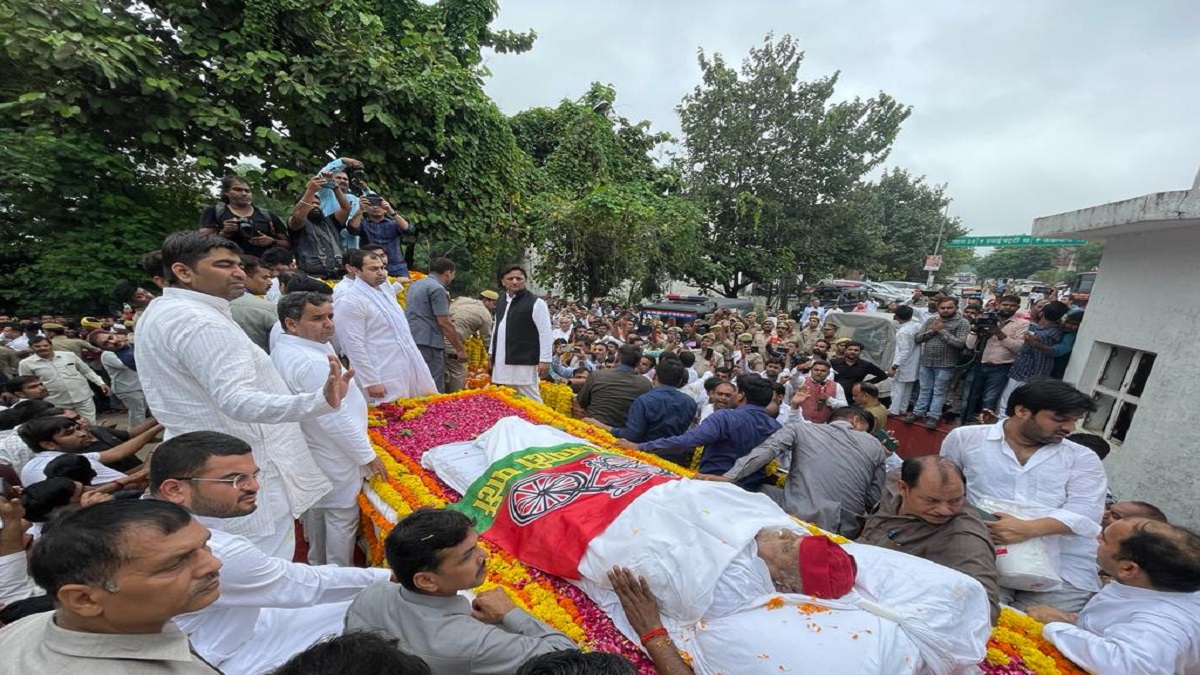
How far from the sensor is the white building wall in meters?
3.87

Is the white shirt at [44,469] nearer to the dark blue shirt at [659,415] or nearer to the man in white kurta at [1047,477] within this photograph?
the dark blue shirt at [659,415]

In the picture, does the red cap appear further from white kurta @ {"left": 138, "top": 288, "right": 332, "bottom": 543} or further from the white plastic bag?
white kurta @ {"left": 138, "top": 288, "right": 332, "bottom": 543}

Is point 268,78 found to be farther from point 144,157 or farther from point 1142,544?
point 1142,544

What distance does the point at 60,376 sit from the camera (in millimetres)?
5602

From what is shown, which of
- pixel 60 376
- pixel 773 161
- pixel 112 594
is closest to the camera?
pixel 112 594

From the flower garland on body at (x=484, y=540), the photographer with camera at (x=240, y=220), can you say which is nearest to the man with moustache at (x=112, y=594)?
the flower garland on body at (x=484, y=540)

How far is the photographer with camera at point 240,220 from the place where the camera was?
5.02 m

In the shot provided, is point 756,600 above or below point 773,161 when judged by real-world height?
below

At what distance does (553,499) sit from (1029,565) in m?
2.45

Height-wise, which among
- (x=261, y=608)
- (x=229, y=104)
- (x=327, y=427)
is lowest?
(x=261, y=608)

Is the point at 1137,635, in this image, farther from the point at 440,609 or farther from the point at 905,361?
the point at 905,361

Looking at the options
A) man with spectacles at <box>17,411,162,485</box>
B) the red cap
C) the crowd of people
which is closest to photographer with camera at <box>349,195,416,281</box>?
the crowd of people

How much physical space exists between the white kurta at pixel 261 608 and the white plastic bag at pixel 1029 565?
3.04 m

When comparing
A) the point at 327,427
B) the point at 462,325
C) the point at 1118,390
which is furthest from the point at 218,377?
the point at 1118,390
